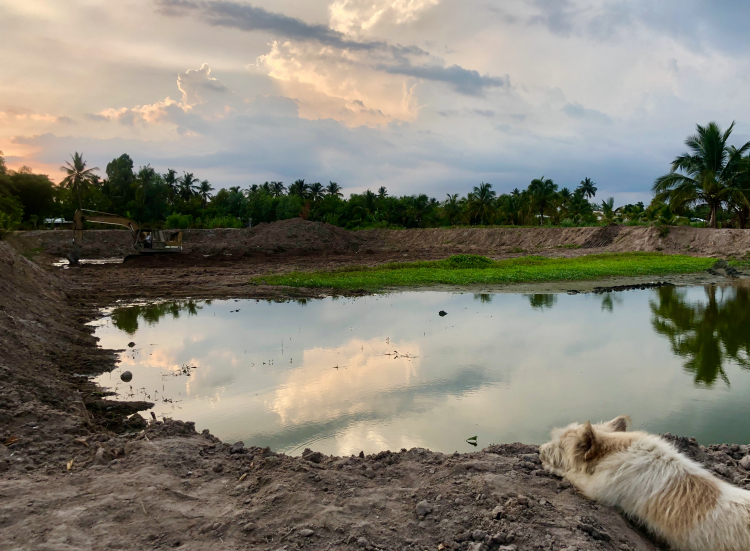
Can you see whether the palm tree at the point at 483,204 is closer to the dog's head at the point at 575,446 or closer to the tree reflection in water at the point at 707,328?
the tree reflection in water at the point at 707,328

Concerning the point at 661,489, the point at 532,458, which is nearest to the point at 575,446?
the point at 661,489

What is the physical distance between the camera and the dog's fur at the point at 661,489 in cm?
273

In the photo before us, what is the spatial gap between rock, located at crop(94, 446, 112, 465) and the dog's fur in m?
3.68

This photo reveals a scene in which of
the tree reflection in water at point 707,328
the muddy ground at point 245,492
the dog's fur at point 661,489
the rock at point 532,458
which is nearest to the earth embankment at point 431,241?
A: the tree reflection in water at point 707,328

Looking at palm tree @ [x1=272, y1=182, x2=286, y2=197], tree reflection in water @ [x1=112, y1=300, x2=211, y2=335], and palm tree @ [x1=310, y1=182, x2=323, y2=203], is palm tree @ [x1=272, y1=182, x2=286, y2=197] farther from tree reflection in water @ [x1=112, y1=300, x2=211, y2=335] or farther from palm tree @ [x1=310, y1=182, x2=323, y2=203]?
tree reflection in water @ [x1=112, y1=300, x2=211, y2=335]

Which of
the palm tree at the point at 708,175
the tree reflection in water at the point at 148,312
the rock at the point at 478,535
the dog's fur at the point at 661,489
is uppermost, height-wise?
the palm tree at the point at 708,175

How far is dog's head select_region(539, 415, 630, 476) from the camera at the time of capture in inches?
129

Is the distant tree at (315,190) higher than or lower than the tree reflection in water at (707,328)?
higher

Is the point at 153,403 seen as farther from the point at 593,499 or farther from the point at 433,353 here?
the point at 593,499

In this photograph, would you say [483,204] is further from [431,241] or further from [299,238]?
[299,238]

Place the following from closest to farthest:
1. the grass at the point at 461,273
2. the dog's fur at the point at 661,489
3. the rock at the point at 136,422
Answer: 1. the dog's fur at the point at 661,489
2. the rock at the point at 136,422
3. the grass at the point at 461,273

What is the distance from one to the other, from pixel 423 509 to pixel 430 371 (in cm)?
501

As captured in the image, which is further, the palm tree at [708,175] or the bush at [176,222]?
the bush at [176,222]

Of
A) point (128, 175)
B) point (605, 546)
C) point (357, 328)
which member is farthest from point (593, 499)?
point (128, 175)
